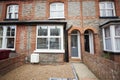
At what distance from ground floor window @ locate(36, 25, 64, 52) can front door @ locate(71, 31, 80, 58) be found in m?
1.76

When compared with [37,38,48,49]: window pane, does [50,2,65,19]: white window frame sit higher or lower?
higher

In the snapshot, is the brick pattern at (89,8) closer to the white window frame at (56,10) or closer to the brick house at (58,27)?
the brick house at (58,27)

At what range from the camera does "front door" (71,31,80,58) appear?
11.7 meters

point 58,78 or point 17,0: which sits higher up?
point 17,0

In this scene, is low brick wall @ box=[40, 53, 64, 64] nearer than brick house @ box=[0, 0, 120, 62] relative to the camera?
Yes

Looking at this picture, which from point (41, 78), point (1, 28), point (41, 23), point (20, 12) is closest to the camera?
point (41, 78)

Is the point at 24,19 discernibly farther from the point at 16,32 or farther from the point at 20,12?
the point at 16,32

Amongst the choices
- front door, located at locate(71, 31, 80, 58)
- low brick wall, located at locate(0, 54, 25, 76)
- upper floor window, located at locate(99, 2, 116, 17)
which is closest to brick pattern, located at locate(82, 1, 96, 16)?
upper floor window, located at locate(99, 2, 116, 17)

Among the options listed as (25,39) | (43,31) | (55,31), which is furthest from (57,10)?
(25,39)

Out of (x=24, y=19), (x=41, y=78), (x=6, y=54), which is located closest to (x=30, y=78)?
(x=41, y=78)

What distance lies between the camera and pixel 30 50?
1101cm

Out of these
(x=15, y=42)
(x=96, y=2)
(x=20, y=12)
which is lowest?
(x=15, y=42)

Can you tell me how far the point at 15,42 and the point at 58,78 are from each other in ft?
23.3

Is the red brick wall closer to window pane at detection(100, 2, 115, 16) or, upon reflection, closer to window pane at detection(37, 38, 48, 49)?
window pane at detection(37, 38, 48, 49)
